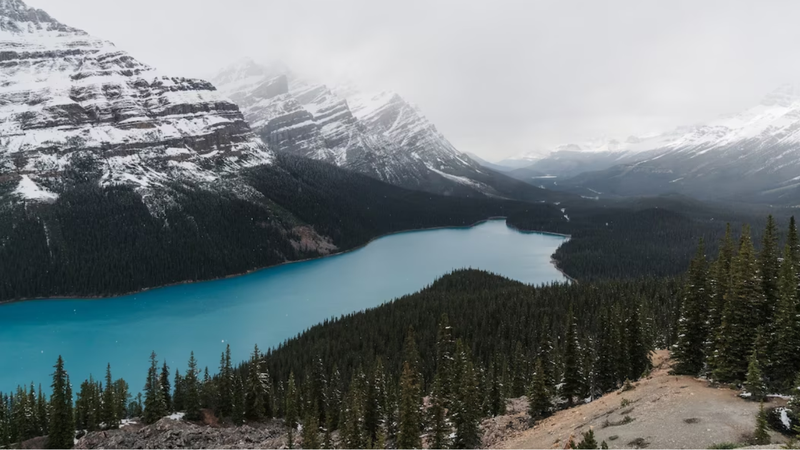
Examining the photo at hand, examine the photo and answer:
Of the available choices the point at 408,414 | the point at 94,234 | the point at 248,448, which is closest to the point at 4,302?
the point at 94,234

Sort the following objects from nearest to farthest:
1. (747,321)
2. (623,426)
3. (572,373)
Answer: (623,426), (747,321), (572,373)

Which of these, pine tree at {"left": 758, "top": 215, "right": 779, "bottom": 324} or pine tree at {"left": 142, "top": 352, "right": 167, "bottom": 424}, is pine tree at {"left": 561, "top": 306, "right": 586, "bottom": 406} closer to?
pine tree at {"left": 758, "top": 215, "right": 779, "bottom": 324}

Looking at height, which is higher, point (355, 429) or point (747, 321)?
point (747, 321)

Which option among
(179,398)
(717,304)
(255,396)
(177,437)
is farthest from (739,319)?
(179,398)

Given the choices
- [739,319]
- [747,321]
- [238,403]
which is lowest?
[238,403]

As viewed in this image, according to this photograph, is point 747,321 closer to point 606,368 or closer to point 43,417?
point 606,368

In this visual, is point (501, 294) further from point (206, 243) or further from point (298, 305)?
point (206, 243)

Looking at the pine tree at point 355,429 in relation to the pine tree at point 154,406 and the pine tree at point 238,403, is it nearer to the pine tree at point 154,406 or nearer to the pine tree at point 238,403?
the pine tree at point 238,403
